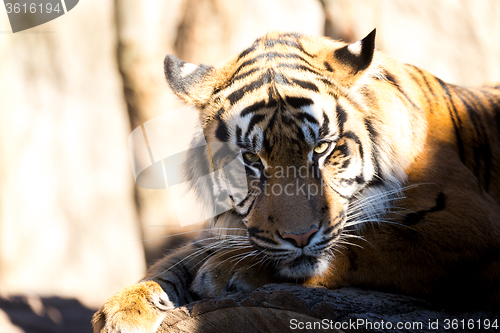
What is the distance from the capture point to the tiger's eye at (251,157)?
159 cm

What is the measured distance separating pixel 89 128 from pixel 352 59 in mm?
2814

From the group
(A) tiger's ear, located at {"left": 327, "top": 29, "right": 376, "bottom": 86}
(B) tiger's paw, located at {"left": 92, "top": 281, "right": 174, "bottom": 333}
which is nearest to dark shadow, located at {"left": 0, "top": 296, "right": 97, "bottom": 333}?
(B) tiger's paw, located at {"left": 92, "top": 281, "right": 174, "bottom": 333}

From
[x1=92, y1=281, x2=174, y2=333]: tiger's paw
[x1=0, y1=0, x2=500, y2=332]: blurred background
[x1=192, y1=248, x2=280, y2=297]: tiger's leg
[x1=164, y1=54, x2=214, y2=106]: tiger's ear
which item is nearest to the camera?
[x1=92, y1=281, x2=174, y2=333]: tiger's paw

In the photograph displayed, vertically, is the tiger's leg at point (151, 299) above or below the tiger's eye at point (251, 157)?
below

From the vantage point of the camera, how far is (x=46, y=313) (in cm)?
361

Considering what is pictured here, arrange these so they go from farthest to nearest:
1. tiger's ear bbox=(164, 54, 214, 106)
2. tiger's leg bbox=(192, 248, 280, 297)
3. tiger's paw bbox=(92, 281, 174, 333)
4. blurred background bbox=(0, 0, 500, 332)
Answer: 1. blurred background bbox=(0, 0, 500, 332)
2. tiger's ear bbox=(164, 54, 214, 106)
3. tiger's leg bbox=(192, 248, 280, 297)
4. tiger's paw bbox=(92, 281, 174, 333)

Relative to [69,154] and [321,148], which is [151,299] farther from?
[69,154]

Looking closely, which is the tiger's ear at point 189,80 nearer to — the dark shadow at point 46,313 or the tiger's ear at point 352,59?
the tiger's ear at point 352,59

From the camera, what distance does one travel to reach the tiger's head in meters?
1.47

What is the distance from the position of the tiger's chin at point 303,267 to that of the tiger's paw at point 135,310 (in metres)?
0.48

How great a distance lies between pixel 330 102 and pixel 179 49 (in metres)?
2.39

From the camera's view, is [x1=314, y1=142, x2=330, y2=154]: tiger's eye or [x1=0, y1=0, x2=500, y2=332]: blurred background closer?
[x1=314, y1=142, x2=330, y2=154]: tiger's eye

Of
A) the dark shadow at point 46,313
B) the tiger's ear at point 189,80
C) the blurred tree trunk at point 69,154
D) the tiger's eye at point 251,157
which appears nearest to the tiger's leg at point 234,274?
the tiger's eye at point 251,157

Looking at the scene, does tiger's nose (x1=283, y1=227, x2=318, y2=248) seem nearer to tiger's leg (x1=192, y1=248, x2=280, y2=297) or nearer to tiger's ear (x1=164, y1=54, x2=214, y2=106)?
tiger's leg (x1=192, y1=248, x2=280, y2=297)
